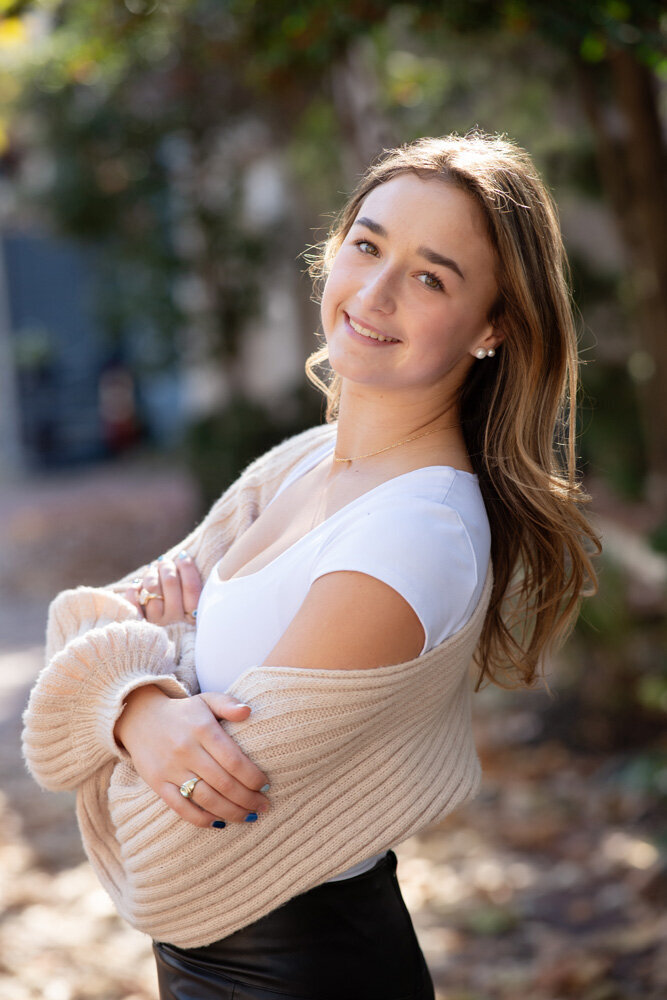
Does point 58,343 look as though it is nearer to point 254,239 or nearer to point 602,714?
point 254,239

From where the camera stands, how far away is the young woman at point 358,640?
149 centimetres

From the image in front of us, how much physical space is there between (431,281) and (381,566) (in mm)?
474

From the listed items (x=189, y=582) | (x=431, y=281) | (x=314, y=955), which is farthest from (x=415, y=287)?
(x=314, y=955)

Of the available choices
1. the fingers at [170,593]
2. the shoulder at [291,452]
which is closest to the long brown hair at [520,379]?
the shoulder at [291,452]

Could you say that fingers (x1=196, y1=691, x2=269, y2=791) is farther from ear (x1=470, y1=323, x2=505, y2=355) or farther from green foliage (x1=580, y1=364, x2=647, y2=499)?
green foliage (x1=580, y1=364, x2=647, y2=499)

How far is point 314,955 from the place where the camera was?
166 cm

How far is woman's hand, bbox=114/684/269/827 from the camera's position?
4.88 feet

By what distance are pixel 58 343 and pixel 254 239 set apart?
5.07 meters

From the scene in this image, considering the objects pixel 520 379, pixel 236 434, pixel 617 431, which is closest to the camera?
pixel 520 379

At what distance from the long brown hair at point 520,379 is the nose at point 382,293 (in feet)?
0.55

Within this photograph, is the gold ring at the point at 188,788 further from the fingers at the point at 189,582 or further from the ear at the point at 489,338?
the ear at the point at 489,338

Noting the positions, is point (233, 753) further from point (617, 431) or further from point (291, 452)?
point (617, 431)

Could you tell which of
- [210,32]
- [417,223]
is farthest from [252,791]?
[210,32]

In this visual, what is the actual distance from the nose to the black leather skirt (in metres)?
0.91
